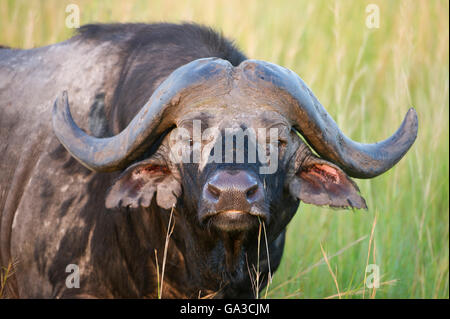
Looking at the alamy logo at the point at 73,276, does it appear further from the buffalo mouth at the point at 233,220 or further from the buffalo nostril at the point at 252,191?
the buffalo nostril at the point at 252,191

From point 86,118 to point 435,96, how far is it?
410cm

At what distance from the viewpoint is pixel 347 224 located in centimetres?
588

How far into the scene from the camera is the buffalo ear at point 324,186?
365 centimetres

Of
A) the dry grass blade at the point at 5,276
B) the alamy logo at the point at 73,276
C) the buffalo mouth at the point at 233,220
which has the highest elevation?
the buffalo mouth at the point at 233,220

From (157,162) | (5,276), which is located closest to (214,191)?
(157,162)

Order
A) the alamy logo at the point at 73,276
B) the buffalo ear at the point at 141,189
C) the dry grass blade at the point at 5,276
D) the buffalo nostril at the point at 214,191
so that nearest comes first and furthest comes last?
the buffalo nostril at the point at 214,191
the buffalo ear at the point at 141,189
the alamy logo at the point at 73,276
the dry grass blade at the point at 5,276

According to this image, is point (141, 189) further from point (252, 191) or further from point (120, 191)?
point (252, 191)

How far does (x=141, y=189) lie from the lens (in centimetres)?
369

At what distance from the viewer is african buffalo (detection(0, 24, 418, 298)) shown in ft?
11.4

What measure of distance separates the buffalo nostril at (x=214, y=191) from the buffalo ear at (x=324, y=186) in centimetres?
67

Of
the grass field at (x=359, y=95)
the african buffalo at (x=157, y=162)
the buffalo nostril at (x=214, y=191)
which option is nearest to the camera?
the buffalo nostril at (x=214, y=191)

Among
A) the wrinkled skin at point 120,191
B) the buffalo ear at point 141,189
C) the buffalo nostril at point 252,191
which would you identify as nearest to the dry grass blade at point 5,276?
the wrinkled skin at point 120,191

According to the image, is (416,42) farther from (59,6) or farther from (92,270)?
(92,270)
